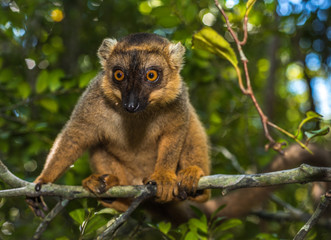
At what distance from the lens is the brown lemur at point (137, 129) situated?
4.36 meters

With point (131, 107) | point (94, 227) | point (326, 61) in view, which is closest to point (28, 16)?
point (131, 107)

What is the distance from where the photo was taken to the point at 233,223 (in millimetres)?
4258

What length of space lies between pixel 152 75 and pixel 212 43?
102 centimetres

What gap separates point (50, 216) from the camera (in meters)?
3.58

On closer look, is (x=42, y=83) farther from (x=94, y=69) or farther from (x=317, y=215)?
(x=317, y=215)

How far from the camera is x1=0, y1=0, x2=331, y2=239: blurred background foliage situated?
202 inches

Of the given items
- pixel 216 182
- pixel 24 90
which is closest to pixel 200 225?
pixel 216 182

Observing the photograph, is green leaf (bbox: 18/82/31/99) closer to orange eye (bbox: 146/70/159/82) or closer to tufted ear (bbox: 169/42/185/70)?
orange eye (bbox: 146/70/159/82)

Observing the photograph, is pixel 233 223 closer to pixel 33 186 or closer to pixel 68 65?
pixel 33 186

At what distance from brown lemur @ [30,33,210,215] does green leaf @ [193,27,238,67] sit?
91 cm

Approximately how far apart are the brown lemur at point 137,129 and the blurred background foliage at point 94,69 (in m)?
0.42

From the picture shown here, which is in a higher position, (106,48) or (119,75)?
(106,48)

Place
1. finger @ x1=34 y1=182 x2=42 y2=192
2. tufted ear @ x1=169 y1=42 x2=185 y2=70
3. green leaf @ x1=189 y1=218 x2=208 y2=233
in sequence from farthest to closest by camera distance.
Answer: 1. tufted ear @ x1=169 y1=42 x2=185 y2=70
2. green leaf @ x1=189 y1=218 x2=208 y2=233
3. finger @ x1=34 y1=182 x2=42 y2=192

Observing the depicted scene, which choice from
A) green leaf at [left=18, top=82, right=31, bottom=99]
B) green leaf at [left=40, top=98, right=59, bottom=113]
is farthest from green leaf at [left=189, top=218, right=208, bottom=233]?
A: green leaf at [left=18, top=82, right=31, bottom=99]
